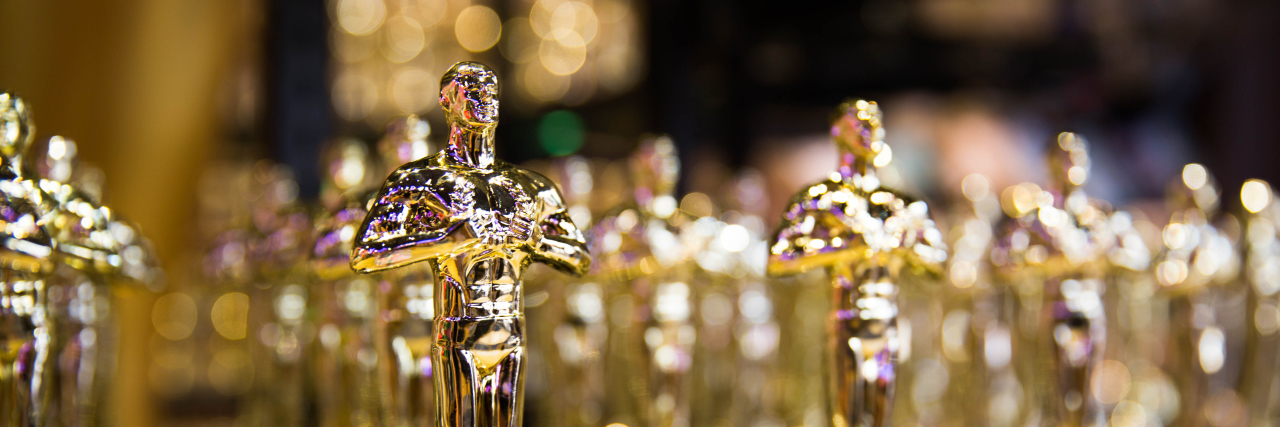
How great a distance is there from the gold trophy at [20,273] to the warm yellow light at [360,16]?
1.68m

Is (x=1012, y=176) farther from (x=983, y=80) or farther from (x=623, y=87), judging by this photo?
(x=623, y=87)

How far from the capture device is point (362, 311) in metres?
0.62

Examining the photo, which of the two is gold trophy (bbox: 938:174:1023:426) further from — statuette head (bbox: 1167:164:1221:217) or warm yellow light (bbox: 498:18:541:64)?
warm yellow light (bbox: 498:18:541:64)

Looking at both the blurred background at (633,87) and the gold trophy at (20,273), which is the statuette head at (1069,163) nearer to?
the blurred background at (633,87)

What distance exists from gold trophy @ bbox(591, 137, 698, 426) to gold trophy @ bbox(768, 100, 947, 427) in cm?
11

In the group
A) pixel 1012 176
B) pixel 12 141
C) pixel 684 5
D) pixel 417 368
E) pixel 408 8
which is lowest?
pixel 417 368

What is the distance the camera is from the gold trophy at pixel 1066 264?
0.63m

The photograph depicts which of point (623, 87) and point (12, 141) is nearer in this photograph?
point (12, 141)

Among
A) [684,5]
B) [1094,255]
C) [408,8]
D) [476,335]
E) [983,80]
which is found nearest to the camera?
[476,335]

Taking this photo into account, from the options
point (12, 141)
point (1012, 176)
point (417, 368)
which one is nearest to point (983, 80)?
point (1012, 176)

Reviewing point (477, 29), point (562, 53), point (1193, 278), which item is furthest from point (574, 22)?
point (1193, 278)

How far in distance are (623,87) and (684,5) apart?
611 millimetres

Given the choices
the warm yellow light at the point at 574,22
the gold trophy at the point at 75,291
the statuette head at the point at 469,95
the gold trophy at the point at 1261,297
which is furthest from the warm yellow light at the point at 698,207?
the warm yellow light at the point at 574,22

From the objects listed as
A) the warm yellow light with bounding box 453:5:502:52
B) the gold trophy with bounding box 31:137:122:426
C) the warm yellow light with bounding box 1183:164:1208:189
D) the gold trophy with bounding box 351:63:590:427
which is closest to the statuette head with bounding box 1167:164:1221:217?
the warm yellow light with bounding box 1183:164:1208:189
